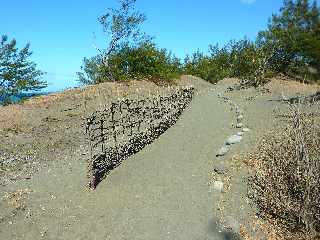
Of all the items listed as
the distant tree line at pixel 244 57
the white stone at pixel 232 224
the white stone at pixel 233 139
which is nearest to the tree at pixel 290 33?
the distant tree line at pixel 244 57

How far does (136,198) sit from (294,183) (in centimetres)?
264

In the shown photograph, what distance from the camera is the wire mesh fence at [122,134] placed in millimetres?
9344

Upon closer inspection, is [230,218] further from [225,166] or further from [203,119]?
[203,119]

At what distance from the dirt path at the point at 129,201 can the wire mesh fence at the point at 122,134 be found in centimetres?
23

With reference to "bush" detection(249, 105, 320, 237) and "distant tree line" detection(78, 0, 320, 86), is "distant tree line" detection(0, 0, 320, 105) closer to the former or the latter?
"distant tree line" detection(78, 0, 320, 86)

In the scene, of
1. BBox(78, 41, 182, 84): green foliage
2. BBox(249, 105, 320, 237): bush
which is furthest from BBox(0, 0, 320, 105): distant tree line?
BBox(249, 105, 320, 237): bush

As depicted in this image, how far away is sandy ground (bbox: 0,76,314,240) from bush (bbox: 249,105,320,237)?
0.39m

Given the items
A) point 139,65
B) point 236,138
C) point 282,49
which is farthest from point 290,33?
point 236,138

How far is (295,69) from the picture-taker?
30609mm

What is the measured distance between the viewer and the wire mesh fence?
934cm

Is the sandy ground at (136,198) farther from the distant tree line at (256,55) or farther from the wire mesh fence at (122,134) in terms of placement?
the distant tree line at (256,55)

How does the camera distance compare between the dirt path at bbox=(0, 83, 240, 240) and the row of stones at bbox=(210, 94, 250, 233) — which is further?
the row of stones at bbox=(210, 94, 250, 233)

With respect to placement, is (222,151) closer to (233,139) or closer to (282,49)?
(233,139)

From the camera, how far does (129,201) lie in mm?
8234
